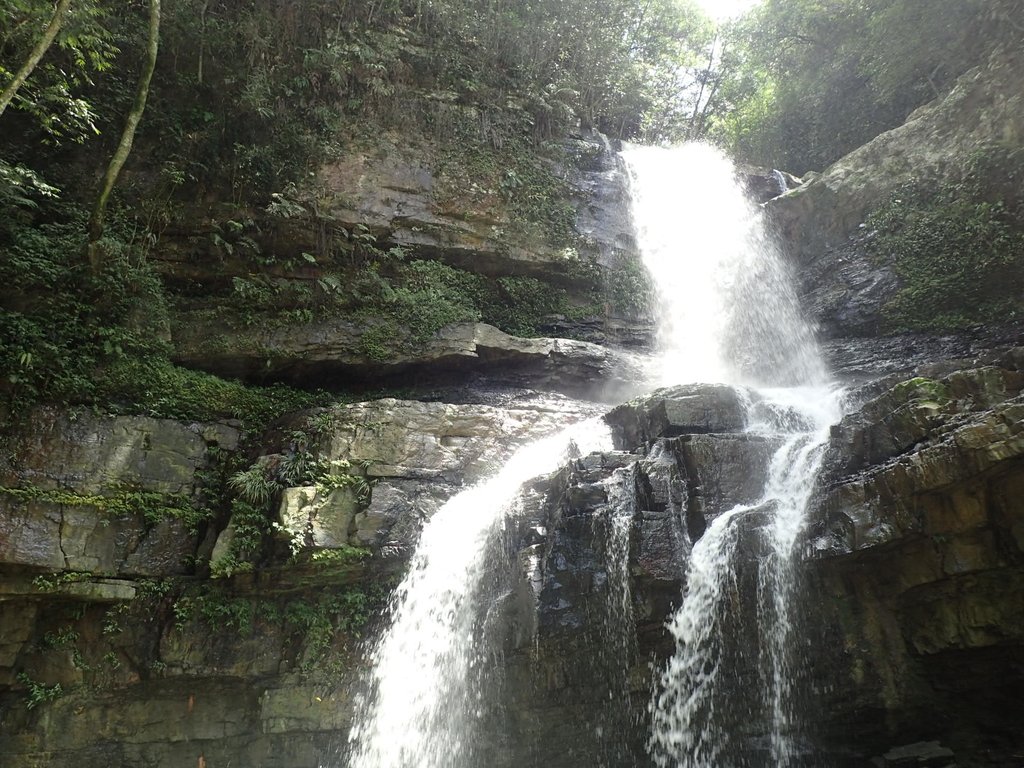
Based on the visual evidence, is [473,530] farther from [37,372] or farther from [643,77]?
[643,77]

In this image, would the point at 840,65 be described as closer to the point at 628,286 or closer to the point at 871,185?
the point at 871,185

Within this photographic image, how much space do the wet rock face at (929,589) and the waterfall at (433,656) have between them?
12.8 ft

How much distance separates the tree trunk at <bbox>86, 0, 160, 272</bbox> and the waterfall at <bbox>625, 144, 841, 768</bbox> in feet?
31.1

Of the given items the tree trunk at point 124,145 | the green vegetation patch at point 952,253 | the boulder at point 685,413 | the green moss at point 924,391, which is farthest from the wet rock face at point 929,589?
the tree trunk at point 124,145

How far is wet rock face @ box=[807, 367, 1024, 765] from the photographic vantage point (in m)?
5.19

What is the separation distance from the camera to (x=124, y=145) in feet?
30.1

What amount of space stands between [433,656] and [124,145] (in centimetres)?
848

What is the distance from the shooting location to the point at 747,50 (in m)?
19.6

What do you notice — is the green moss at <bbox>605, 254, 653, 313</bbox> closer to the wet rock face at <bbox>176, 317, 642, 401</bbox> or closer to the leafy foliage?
the wet rock face at <bbox>176, 317, 642, 401</bbox>

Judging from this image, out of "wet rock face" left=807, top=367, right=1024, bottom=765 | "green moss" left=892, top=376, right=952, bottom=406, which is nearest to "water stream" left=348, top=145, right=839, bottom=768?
"wet rock face" left=807, top=367, right=1024, bottom=765

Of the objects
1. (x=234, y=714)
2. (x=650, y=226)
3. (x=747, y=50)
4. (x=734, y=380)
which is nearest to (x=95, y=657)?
(x=234, y=714)

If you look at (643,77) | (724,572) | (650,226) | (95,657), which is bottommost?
(95,657)

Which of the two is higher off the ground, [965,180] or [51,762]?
[965,180]

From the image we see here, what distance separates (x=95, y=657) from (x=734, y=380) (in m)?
11.2
